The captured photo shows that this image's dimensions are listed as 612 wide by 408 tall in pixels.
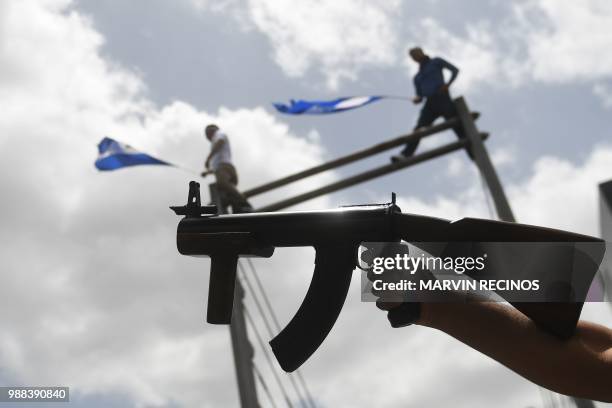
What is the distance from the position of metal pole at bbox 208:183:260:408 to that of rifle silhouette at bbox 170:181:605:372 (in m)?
4.57

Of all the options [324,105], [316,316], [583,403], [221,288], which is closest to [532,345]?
[316,316]

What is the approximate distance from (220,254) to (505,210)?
197 inches

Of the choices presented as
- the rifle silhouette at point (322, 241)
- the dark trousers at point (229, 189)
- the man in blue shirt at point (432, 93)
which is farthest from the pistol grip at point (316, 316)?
the man in blue shirt at point (432, 93)

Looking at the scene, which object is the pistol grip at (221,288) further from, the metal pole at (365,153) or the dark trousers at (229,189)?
the dark trousers at (229,189)

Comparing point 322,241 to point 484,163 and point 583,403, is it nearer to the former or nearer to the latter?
point 583,403

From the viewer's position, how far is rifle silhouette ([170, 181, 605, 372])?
108cm

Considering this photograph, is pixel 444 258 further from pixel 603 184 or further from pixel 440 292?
pixel 603 184

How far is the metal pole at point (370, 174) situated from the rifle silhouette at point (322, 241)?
16.0 feet

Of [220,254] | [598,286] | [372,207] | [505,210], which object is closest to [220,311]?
[220,254]

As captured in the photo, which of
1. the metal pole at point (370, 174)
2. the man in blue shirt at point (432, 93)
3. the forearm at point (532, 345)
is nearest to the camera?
the forearm at point (532, 345)

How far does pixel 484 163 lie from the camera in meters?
6.10

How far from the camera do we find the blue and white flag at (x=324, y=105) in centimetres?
757

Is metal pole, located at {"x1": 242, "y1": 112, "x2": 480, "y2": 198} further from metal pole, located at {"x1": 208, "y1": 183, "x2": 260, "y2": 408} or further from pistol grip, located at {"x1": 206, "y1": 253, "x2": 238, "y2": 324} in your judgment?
pistol grip, located at {"x1": 206, "y1": 253, "x2": 238, "y2": 324}

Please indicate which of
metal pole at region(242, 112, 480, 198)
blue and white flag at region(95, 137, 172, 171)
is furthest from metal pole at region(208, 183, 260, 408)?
blue and white flag at region(95, 137, 172, 171)
